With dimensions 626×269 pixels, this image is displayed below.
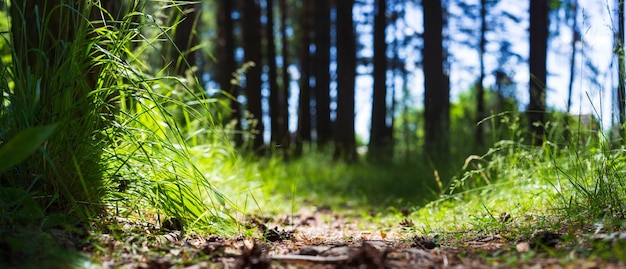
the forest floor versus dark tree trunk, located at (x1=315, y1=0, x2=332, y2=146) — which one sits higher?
dark tree trunk, located at (x1=315, y1=0, x2=332, y2=146)

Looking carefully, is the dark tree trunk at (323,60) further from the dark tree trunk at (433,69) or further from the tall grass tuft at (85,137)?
the tall grass tuft at (85,137)

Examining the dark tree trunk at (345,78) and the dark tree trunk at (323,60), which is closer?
the dark tree trunk at (345,78)

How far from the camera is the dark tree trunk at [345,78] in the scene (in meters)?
10.8

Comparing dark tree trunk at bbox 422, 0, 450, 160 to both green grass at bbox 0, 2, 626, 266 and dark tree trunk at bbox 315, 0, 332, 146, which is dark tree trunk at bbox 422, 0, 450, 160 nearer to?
dark tree trunk at bbox 315, 0, 332, 146

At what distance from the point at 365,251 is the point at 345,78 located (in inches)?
385

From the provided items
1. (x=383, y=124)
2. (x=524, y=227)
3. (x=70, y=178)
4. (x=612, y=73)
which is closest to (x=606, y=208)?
(x=524, y=227)

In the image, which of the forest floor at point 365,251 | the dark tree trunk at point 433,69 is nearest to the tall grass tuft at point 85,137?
the forest floor at point 365,251

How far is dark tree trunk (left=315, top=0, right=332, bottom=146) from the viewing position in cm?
1207

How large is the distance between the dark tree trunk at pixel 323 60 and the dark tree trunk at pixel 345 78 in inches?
35.3

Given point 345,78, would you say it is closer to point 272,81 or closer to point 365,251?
point 272,81

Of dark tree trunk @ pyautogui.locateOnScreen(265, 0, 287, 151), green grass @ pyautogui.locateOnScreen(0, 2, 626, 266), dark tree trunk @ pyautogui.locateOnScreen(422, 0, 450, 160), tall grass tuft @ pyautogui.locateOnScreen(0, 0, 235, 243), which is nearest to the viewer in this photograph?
green grass @ pyautogui.locateOnScreen(0, 2, 626, 266)

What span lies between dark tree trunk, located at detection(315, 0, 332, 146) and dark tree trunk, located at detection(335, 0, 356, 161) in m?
0.90

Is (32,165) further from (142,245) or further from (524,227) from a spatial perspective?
(524,227)

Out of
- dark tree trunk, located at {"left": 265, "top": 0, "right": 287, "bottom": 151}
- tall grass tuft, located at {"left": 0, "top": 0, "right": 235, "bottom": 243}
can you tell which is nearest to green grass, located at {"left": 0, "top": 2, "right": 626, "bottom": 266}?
tall grass tuft, located at {"left": 0, "top": 0, "right": 235, "bottom": 243}
